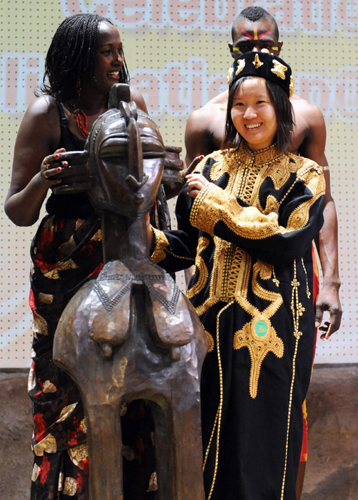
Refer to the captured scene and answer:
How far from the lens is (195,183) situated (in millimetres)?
2023

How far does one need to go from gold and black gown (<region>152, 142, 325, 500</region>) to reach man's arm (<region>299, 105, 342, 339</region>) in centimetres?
20

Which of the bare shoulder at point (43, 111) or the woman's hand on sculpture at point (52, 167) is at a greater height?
the bare shoulder at point (43, 111)

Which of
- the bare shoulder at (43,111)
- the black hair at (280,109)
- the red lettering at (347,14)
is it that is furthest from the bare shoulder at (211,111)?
the red lettering at (347,14)

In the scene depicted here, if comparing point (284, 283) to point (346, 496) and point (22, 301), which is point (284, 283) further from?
point (22, 301)

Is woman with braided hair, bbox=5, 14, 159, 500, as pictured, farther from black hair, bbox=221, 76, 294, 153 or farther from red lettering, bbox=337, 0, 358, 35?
red lettering, bbox=337, 0, 358, 35

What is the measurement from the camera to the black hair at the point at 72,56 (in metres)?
2.18

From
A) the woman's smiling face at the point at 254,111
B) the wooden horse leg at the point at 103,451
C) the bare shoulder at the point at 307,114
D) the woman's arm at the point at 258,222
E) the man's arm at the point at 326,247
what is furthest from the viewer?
the bare shoulder at the point at 307,114

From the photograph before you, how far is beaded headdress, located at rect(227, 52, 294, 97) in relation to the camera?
6.97 feet

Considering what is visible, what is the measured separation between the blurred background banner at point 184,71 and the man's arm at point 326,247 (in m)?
1.20

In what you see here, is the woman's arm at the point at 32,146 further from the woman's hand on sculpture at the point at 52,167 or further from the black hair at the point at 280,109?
the black hair at the point at 280,109

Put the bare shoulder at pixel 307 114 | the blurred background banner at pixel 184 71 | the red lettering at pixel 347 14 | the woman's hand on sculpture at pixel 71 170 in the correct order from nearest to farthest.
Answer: the woman's hand on sculpture at pixel 71 170
the bare shoulder at pixel 307 114
the blurred background banner at pixel 184 71
the red lettering at pixel 347 14

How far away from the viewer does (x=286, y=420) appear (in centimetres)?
204

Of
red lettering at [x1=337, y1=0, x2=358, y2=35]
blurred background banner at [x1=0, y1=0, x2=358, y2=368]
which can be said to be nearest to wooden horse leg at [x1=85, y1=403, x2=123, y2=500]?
blurred background banner at [x1=0, y1=0, x2=358, y2=368]

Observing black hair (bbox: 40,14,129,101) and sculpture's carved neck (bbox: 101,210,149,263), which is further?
black hair (bbox: 40,14,129,101)
